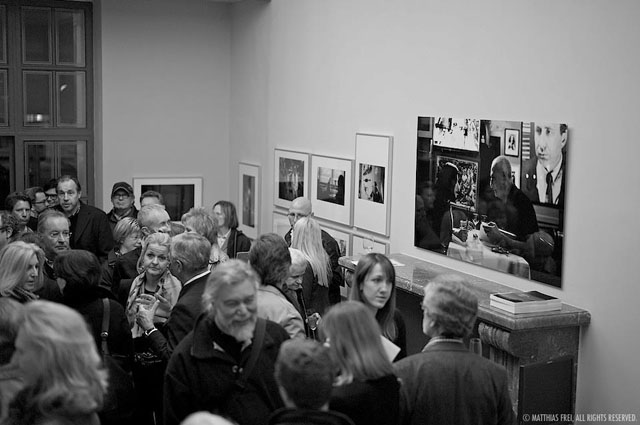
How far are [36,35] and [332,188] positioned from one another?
217 inches

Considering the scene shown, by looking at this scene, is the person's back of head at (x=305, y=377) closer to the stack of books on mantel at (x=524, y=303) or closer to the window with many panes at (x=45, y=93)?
the stack of books on mantel at (x=524, y=303)

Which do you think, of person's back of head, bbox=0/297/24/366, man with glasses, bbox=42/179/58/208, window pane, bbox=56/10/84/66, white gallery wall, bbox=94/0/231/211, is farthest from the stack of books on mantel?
window pane, bbox=56/10/84/66

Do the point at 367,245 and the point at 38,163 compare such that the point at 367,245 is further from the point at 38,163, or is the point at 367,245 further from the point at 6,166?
the point at 6,166

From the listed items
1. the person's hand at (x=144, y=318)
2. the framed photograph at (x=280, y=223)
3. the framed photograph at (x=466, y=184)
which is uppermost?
the framed photograph at (x=466, y=184)

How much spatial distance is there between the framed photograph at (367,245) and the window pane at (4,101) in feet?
19.7

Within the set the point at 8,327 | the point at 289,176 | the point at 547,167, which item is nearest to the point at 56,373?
the point at 8,327

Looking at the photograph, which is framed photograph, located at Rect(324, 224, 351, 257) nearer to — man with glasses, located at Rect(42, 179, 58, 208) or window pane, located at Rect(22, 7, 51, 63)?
man with glasses, located at Rect(42, 179, 58, 208)

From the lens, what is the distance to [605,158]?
7.20 m

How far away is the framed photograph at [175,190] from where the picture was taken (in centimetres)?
1417

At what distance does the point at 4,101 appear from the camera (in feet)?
44.1

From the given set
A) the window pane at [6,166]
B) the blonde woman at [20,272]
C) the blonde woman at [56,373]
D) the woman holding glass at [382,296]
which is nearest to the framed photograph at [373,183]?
the woman holding glass at [382,296]

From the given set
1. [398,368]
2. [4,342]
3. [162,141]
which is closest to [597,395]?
[398,368]

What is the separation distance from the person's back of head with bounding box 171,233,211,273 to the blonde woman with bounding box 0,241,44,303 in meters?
0.97

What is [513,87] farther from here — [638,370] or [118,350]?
[118,350]
